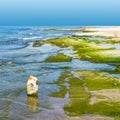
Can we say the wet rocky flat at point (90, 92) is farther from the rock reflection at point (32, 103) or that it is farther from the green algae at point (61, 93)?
the rock reflection at point (32, 103)

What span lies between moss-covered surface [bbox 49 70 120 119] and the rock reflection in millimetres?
1943

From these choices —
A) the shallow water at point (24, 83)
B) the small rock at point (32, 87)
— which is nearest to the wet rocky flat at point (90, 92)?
the shallow water at point (24, 83)

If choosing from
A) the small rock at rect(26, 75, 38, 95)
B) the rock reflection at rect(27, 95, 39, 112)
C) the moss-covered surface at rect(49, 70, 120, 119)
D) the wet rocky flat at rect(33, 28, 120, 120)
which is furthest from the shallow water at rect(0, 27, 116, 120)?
the moss-covered surface at rect(49, 70, 120, 119)

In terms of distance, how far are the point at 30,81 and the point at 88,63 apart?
18853 millimetres

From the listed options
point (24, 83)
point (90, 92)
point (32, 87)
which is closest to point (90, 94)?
point (90, 92)

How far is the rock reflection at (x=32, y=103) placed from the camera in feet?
86.1

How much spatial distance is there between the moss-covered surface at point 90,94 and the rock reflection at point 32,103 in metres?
1.94

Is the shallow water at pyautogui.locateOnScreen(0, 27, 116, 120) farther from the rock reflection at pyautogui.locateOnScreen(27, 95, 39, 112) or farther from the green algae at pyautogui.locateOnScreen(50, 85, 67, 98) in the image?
the green algae at pyautogui.locateOnScreen(50, 85, 67, 98)

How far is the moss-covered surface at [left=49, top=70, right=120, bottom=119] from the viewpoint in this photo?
25.4 m

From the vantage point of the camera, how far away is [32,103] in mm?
27438

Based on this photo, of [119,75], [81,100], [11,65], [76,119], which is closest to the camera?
[76,119]

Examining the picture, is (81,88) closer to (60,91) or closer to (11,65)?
(60,91)

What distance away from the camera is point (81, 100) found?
92.2 feet

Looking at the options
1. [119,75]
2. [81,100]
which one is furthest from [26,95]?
[119,75]
